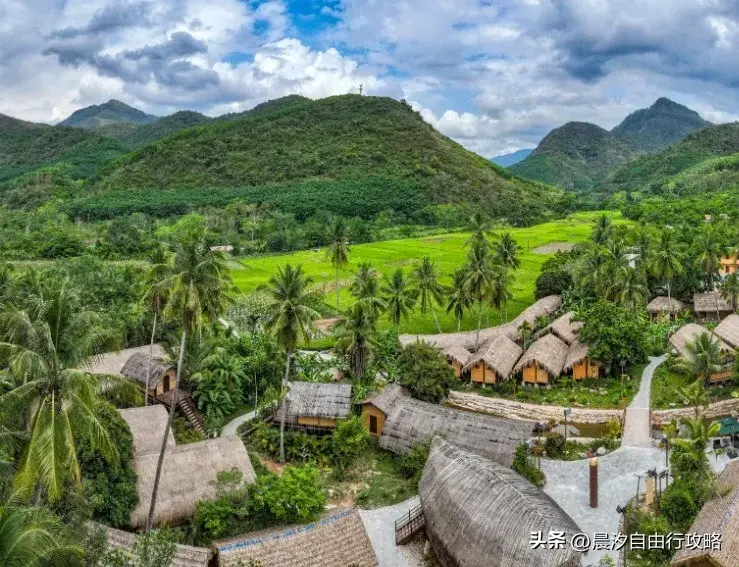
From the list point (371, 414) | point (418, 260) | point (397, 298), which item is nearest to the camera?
point (371, 414)

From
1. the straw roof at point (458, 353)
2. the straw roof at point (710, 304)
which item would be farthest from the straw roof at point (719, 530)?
the straw roof at point (710, 304)

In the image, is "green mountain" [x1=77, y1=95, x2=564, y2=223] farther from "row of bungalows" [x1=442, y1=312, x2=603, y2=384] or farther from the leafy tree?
the leafy tree

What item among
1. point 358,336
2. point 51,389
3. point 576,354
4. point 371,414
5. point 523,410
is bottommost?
point 523,410

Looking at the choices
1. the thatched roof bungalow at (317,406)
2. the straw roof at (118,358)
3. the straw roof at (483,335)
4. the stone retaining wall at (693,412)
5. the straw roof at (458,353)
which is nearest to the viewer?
the thatched roof bungalow at (317,406)

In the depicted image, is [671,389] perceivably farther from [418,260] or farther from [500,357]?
[418,260]

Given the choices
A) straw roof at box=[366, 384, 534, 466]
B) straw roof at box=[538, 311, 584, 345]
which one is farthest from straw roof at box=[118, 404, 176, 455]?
straw roof at box=[538, 311, 584, 345]

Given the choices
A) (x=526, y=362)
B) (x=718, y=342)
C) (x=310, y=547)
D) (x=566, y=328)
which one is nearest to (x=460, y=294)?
(x=526, y=362)

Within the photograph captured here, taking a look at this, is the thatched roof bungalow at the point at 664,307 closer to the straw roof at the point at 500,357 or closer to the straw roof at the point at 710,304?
the straw roof at the point at 710,304
